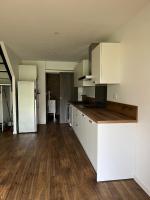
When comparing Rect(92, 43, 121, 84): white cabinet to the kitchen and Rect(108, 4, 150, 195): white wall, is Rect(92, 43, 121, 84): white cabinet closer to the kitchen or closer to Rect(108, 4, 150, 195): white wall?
the kitchen

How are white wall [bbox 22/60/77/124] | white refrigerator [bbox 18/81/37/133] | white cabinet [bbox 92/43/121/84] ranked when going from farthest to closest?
white wall [bbox 22/60/77/124] → white refrigerator [bbox 18/81/37/133] → white cabinet [bbox 92/43/121/84]

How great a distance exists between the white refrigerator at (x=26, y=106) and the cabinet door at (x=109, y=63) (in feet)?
9.39

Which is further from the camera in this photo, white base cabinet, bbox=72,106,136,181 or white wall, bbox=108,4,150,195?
white base cabinet, bbox=72,106,136,181

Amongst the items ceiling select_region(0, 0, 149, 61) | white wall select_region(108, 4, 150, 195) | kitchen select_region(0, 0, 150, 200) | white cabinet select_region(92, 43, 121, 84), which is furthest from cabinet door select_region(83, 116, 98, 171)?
ceiling select_region(0, 0, 149, 61)

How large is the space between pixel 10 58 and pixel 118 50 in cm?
305

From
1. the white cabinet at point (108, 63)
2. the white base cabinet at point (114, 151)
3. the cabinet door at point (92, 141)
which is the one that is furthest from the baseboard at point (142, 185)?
the white cabinet at point (108, 63)

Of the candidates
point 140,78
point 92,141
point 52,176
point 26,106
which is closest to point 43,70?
point 26,106

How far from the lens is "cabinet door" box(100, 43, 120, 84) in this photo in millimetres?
3188

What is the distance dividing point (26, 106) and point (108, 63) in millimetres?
3175

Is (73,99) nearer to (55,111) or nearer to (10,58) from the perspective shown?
(55,111)

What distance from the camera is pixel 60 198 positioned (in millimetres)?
2209

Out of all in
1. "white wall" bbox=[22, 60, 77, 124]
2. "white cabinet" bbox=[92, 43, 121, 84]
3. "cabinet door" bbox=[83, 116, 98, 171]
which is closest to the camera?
"cabinet door" bbox=[83, 116, 98, 171]

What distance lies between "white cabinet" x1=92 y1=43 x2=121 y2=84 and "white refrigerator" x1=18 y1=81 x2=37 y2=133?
111 inches

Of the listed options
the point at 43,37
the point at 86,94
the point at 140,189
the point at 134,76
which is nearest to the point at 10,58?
the point at 43,37
